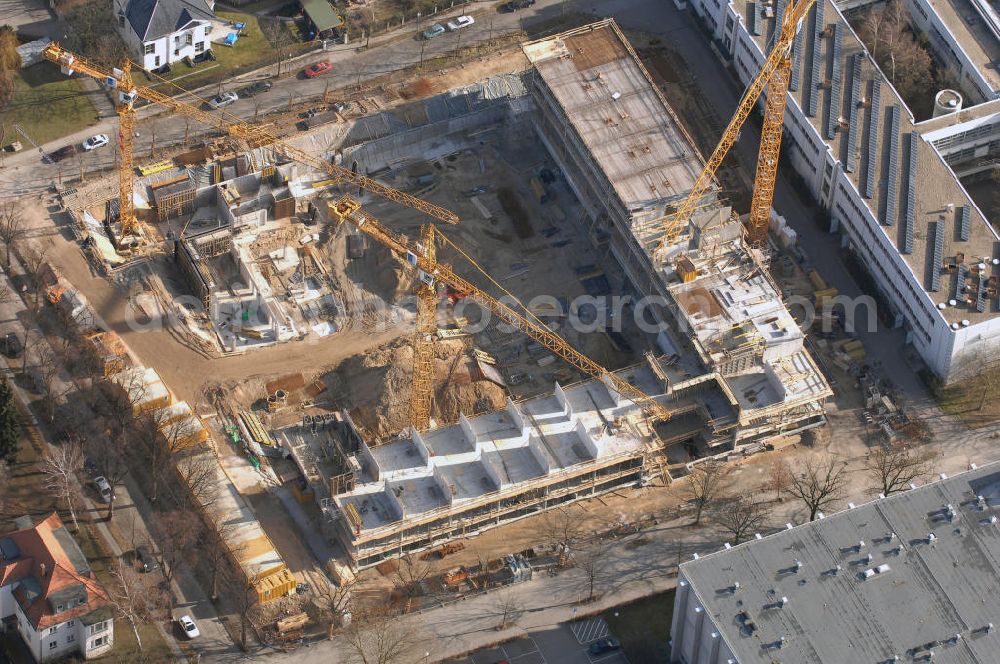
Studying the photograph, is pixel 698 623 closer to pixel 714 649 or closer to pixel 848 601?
pixel 714 649

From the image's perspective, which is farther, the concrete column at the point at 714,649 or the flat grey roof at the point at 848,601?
the concrete column at the point at 714,649

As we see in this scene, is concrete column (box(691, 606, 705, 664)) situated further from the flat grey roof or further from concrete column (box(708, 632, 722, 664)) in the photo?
concrete column (box(708, 632, 722, 664))

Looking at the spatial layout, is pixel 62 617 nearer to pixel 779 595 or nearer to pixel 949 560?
pixel 779 595

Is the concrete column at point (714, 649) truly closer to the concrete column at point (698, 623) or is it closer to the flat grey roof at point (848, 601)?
the flat grey roof at point (848, 601)

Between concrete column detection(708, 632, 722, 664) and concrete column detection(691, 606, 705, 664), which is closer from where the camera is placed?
concrete column detection(708, 632, 722, 664)

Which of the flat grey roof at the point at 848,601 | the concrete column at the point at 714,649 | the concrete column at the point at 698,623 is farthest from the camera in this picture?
the concrete column at the point at 698,623

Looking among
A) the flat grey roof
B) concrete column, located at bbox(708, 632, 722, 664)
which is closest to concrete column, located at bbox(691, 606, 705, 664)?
the flat grey roof

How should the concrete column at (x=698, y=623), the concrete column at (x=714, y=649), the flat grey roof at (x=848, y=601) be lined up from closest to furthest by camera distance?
the flat grey roof at (x=848, y=601)
the concrete column at (x=714, y=649)
the concrete column at (x=698, y=623)

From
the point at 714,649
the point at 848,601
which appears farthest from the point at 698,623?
the point at 848,601

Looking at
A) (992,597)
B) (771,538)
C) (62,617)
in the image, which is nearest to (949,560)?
(992,597)

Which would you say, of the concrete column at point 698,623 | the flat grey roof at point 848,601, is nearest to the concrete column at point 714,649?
the flat grey roof at point 848,601
